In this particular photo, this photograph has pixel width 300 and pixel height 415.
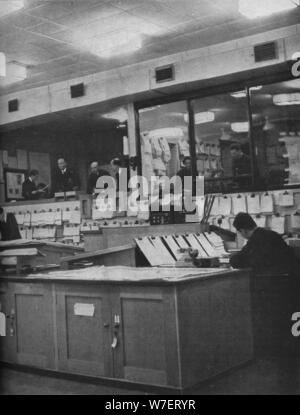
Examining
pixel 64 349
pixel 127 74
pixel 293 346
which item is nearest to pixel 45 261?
pixel 64 349

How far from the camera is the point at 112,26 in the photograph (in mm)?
6188

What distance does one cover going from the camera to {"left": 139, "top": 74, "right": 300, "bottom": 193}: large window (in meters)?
7.01

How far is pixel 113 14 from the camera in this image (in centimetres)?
586

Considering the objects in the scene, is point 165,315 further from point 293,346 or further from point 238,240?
point 238,240

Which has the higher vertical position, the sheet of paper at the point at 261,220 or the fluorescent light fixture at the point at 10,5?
the fluorescent light fixture at the point at 10,5

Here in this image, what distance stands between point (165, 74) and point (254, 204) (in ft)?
6.84

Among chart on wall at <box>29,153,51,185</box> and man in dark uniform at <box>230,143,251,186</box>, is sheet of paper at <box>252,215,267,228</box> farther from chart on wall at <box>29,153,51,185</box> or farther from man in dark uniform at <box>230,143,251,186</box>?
chart on wall at <box>29,153,51,185</box>

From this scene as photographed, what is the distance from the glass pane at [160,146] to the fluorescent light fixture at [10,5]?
9.95ft

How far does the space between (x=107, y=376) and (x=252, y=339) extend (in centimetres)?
129

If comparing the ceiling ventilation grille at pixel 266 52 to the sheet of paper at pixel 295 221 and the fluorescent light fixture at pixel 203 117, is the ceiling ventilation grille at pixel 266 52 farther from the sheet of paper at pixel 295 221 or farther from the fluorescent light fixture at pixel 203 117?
the sheet of paper at pixel 295 221

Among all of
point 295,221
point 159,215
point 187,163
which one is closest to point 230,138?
point 187,163

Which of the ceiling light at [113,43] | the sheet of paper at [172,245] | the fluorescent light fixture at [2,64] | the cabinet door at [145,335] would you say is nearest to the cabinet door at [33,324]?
the cabinet door at [145,335]

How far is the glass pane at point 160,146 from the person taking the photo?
806cm

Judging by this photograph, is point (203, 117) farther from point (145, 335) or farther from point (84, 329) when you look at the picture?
point (145, 335)
